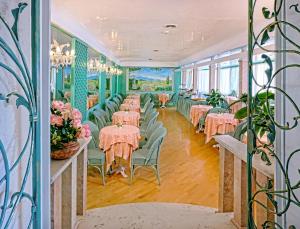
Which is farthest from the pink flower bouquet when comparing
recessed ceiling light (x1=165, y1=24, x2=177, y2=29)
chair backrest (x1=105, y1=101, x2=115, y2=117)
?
chair backrest (x1=105, y1=101, x2=115, y2=117)

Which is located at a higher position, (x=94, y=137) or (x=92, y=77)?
(x=92, y=77)

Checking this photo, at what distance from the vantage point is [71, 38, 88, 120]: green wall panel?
19.0 ft

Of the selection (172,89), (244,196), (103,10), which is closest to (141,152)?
(103,10)

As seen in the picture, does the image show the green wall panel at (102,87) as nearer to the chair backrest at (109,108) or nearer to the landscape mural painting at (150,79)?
the chair backrest at (109,108)

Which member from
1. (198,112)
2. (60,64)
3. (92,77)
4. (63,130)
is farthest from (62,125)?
(198,112)

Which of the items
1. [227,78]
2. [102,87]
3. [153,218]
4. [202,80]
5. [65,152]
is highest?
[202,80]

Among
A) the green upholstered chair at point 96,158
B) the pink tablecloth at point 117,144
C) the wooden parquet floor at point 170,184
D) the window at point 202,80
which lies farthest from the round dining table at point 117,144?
the window at point 202,80

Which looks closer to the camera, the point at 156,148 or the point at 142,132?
the point at 156,148

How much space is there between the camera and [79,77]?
6199mm

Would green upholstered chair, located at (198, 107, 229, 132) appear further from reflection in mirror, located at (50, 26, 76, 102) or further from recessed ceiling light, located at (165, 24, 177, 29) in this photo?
reflection in mirror, located at (50, 26, 76, 102)

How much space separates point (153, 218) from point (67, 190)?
Result: 92cm

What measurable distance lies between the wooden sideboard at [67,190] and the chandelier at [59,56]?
1951mm

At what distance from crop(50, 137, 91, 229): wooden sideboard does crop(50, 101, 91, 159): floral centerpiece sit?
0.20 feet

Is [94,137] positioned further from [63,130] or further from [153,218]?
[63,130]
